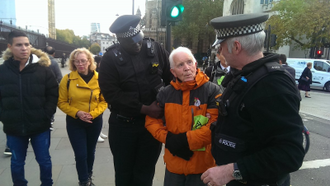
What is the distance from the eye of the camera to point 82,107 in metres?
3.36

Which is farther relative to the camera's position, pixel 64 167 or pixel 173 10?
pixel 173 10

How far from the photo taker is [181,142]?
1.97 metres

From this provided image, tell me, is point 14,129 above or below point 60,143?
above

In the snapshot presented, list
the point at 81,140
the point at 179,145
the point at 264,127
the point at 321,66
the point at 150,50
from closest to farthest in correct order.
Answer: the point at 264,127, the point at 179,145, the point at 150,50, the point at 81,140, the point at 321,66

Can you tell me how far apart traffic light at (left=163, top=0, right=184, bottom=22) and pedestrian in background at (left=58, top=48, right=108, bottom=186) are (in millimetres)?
1876

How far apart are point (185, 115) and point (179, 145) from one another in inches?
10.6

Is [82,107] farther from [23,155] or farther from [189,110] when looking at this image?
[189,110]

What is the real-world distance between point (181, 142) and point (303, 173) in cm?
318

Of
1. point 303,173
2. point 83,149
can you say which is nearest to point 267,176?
point 83,149

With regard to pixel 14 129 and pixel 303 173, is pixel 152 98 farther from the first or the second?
pixel 303 173

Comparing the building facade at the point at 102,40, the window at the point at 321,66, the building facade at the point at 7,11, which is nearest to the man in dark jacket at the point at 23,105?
the building facade at the point at 7,11

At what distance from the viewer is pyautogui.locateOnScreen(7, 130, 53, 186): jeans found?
2.85 m

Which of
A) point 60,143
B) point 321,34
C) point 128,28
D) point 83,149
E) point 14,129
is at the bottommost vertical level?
point 60,143

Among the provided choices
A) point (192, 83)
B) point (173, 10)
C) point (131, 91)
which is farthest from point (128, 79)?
point (173, 10)
